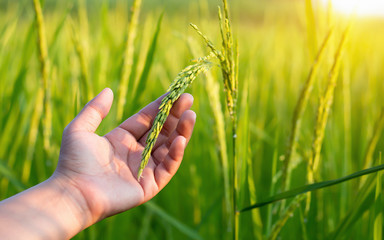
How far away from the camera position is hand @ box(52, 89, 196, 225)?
707 millimetres

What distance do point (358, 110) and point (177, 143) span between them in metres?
1.61

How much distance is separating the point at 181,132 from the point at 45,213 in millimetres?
299

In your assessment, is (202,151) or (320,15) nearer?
(320,15)

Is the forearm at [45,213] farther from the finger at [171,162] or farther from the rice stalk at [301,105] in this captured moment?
the rice stalk at [301,105]

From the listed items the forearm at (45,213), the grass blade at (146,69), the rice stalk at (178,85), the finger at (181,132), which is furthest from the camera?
the grass blade at (146,69)

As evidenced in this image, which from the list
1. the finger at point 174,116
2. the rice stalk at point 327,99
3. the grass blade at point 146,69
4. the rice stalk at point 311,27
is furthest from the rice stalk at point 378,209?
the grass blade at point 146,69

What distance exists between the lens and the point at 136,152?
808 millimetres

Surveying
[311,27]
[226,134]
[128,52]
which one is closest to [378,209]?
[311,27]

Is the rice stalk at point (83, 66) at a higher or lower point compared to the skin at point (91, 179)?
higher

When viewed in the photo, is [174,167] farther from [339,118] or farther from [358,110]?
[358,110]

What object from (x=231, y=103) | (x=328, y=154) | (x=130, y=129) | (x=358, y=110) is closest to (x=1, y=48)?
(x=130, y=129)

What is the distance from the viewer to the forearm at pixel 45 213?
619 mm

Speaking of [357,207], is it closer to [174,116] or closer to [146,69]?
[174,116]

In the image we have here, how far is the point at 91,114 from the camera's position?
75cm
